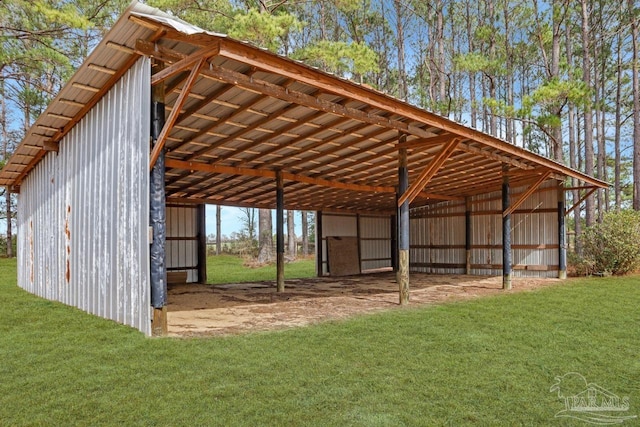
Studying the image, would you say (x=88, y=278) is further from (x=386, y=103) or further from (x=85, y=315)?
(x=386, y=103)

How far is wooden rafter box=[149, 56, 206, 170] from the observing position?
4387 millimetres

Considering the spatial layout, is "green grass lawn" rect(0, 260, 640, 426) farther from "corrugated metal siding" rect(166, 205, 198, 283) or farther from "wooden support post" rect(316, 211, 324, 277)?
"wooden support post" rect(316, 211, 324, 277)

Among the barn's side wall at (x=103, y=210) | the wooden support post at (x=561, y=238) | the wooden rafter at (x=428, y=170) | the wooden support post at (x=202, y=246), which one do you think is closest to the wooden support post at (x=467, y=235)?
the wooden support post at (x=561, y=238)

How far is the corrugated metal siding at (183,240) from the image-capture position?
12976 mm

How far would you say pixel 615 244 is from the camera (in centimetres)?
1297

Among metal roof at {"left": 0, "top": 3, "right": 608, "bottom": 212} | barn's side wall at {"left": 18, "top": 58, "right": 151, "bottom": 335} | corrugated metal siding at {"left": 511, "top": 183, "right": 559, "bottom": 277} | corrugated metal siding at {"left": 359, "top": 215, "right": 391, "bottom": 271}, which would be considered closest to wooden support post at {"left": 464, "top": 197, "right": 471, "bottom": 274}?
corrugated metal siding at {"left": 511, "top": 183, "right": 559, "bottom": 277}

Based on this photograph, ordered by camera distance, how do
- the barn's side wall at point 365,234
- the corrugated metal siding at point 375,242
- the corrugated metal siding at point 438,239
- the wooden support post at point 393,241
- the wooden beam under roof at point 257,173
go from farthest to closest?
the wooden support post at point 393,241
the corrugated metal siding at point 375,242
the barn's side wall at point 365,234
the corrugated metal siding at point 438,239
the wooden beam under roof at point 257,173

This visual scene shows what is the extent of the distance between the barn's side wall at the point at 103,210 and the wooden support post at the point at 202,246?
4508mm

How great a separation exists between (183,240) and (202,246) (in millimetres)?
602

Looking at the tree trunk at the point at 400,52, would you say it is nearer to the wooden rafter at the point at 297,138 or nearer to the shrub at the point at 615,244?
the shrub at the point at 615,244

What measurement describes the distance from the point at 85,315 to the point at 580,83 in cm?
1580

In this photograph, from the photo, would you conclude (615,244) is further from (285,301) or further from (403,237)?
(285,301)

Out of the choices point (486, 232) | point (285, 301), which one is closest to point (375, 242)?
point (486, 232)

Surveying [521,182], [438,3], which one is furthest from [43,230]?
[438,3]
